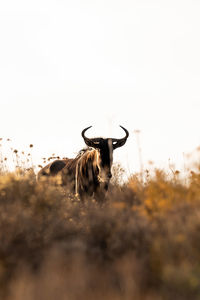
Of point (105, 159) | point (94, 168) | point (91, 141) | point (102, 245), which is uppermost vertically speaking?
point (91, 141)

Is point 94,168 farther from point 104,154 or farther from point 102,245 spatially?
point 102,245

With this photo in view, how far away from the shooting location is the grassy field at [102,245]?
3014mm

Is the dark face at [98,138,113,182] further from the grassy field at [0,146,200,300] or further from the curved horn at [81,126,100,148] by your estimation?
the grassy field at [0,146,200,300]

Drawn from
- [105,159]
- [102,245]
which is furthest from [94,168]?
[102,245]

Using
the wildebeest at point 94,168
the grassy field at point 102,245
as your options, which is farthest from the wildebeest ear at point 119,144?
the grassy field at point 102,245

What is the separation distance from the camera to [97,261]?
382cm

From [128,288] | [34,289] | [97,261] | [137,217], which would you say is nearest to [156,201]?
[137,217]

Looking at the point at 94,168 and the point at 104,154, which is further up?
the point at 104,154

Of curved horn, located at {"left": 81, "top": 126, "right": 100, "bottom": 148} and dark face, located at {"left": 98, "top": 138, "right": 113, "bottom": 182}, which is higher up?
curved horn, located at {"left": 81, "top": 126, "right": 100, "bottom": 148}

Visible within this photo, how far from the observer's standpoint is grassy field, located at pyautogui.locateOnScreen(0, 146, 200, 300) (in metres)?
3.01

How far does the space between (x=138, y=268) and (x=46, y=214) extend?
6.14 feet

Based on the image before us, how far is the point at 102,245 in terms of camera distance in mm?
4359

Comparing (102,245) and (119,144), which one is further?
(119,144)

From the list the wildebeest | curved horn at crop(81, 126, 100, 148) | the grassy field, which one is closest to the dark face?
the wildebeest
